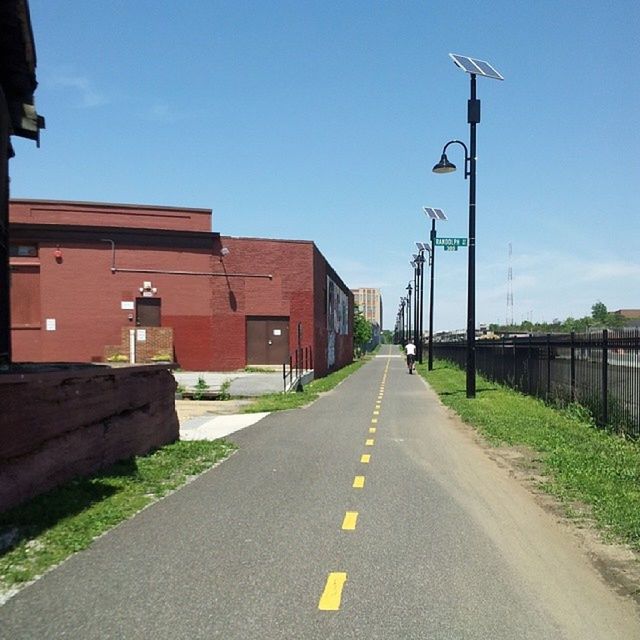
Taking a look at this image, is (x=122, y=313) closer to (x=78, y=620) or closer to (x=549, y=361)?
(x=549, y=361)

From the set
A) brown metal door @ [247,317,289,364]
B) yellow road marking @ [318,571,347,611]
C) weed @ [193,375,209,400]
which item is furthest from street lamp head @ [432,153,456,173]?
yellow road marking @ [318,571,347,611]

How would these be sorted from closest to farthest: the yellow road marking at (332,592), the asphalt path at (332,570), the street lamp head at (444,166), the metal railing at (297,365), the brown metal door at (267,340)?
the asphalt path at (332,570), the yellow road marking at (332,592), the street lamp head at (444,166), the metal railing at (297,365), the brown metal door at (267,340)

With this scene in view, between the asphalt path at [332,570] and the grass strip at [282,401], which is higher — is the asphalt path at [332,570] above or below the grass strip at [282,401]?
above

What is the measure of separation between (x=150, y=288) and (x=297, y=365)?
7.90m

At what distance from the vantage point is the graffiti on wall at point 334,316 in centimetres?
4588

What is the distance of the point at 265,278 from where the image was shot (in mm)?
34656

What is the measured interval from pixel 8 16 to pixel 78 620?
7100mm

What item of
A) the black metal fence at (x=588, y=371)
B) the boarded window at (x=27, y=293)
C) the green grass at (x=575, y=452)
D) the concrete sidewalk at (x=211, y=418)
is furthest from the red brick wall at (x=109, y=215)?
the green grass at (x=575, y=452)

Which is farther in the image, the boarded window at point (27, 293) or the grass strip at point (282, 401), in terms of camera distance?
the boarded window at point (27, 293)

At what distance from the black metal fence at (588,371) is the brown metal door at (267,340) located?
14.0 m

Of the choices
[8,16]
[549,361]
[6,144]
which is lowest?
[549,361]

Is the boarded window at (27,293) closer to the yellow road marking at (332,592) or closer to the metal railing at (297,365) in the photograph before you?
the metal railing at (297,365)

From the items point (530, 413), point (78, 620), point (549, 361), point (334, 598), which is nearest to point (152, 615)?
point (78, 620)

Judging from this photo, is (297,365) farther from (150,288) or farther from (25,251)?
(25,251)
